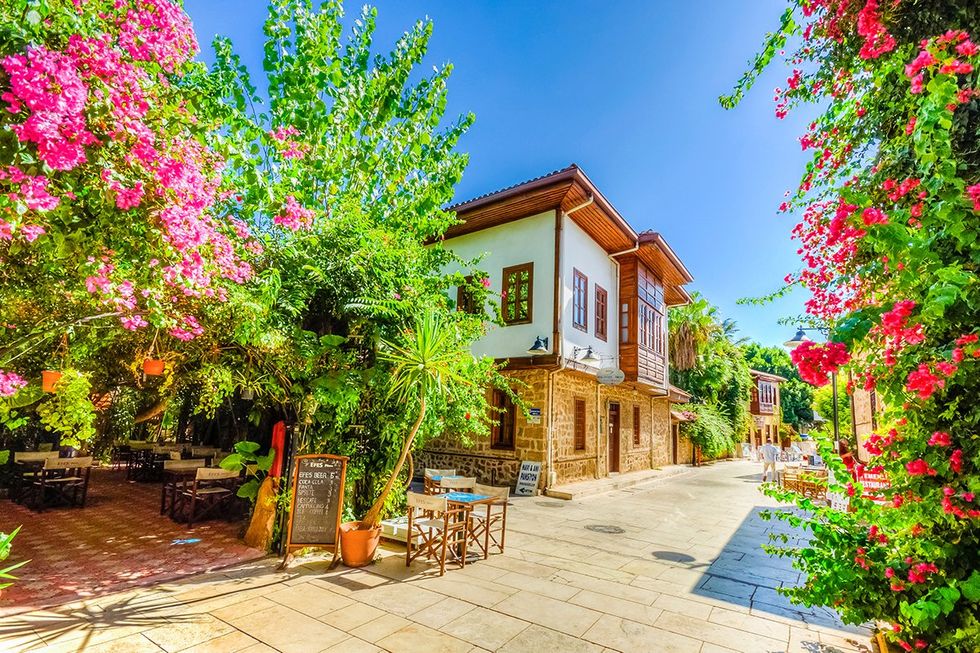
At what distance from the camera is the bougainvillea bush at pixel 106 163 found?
7.45 feet

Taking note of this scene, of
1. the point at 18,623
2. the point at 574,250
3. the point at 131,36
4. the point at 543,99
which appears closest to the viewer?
the point at 131,36

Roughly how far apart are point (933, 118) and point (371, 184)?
728 centimetres

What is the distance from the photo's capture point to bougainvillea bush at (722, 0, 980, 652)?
1.87 m

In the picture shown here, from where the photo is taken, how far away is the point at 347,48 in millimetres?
7355

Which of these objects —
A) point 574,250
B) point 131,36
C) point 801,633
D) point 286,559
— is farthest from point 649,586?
point 574,250

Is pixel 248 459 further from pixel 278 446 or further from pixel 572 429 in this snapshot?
pixel 572 429

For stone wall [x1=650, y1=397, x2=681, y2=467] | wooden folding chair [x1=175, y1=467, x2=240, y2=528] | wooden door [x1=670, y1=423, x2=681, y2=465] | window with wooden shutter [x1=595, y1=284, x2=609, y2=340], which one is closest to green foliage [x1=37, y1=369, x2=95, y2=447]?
wooden folding chair [x1=175, y1=467, x2=240, y2=528]

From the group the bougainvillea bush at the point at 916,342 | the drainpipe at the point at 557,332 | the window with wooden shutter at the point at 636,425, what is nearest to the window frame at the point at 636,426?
the window with wooden shutter at the point at 636,425

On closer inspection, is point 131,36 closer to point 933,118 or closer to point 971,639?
point 933,118

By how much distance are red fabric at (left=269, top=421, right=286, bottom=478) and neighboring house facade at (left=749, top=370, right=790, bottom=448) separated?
104 ft

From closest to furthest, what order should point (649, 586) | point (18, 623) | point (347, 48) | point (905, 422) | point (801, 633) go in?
point (905, 422)
point (18, 623)
point (801, 633)
point (649, 586)
point (347, 48)

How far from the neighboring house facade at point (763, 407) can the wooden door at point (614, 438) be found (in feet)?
68.5

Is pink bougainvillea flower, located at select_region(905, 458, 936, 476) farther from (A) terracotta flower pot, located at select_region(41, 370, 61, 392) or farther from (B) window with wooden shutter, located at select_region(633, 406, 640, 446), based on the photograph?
(B) window with wooden shutter, located at select_region(633, 406, 640, 446)

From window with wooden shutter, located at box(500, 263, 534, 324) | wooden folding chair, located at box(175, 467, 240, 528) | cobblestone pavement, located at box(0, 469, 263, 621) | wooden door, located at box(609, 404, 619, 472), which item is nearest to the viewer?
cobblestone pavement, located at box(0, 469, 263, 621)
